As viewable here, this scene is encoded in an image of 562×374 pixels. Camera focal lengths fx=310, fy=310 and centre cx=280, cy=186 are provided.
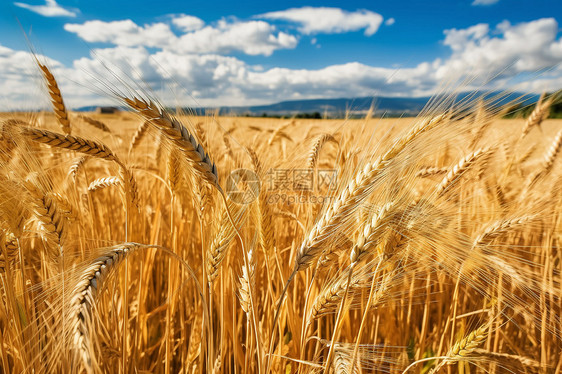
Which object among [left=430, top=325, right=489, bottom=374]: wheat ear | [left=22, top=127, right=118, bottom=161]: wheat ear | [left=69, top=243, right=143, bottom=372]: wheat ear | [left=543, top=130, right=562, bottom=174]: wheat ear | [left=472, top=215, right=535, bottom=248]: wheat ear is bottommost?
[left=430, top=325, right=489, bottom=374]: wheat ear

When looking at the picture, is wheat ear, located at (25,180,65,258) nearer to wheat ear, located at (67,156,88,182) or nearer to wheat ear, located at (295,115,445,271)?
wheat ear, located at (67,156,88,182)

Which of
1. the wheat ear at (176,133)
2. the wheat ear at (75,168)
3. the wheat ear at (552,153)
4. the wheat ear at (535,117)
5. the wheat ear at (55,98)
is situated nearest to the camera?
the wheat ear at (176,133)

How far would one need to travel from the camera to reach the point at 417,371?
4.65 ft

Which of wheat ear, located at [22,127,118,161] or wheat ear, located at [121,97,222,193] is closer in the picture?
wheat ear, located at [121,97,222,193]

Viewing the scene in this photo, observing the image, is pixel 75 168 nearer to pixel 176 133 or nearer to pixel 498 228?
pixel 176 133

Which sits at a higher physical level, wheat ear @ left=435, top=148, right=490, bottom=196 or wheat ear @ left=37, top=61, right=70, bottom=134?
wheat ear @ left=37, top=61, right=70, bottom=134

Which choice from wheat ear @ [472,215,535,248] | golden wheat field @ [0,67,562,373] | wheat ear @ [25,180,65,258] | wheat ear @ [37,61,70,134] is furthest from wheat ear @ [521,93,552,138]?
wheat ear @ [37,61,70,134]

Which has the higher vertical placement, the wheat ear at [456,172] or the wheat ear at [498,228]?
the wheat ear at [456,172]

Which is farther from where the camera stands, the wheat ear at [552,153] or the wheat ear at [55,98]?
the wheat ear at [552,153]

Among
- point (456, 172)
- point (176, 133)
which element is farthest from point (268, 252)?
point (456, 172)

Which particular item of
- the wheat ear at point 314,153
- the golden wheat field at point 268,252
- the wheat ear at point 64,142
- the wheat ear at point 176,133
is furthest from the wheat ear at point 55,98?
the wheat ear at point 314,153

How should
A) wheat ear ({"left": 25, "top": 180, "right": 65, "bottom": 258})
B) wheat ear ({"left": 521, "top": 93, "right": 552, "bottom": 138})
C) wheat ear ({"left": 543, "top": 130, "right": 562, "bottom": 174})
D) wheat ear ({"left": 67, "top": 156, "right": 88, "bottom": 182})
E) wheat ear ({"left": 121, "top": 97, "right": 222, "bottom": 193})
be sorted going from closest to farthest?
wheat ear ({"left": 121, "top": 97, "right": 222, "bottom": 193}), wheat ear ({"left": 25, "top": 180, "right": 65, "bottom": 258}), wheat ear ({"left": 67, "top": 156, "right": 88, "bottom": 182}), wheat ear ({"left": 543, "top": 130, "right": 562, "bottom": 174}), wheat ear ({"left": 521, "top": 93, "right": 552, "bottom": 138})

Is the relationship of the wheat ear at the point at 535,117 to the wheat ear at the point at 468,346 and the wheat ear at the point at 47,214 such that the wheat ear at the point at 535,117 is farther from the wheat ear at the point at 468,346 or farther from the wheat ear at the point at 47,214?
the wheat ear at the point at 47,214

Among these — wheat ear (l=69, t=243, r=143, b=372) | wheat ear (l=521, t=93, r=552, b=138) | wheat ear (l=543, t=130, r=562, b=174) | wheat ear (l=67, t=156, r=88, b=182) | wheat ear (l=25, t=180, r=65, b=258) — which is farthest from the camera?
wheat ear (l=521, t=93, r=552, b=138)
